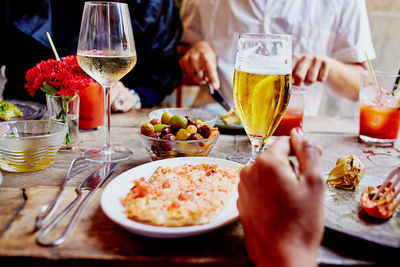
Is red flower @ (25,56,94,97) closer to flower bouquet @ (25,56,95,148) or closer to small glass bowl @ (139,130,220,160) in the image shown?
flower bouquet @ (25,56,95,148)

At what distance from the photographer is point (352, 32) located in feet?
6.68

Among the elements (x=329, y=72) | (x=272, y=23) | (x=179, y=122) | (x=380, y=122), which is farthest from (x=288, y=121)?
(x=272, y=23)

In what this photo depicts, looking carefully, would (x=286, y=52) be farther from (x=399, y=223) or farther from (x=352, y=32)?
(x=352, y=32)

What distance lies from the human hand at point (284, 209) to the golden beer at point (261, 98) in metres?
0.30

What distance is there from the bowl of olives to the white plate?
0.21ft

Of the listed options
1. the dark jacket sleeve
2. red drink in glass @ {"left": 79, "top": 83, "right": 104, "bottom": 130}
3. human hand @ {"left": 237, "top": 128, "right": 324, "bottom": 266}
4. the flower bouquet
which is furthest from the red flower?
the dark jacket sleeve

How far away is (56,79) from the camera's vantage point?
3.29ft

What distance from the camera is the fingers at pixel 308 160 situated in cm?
53

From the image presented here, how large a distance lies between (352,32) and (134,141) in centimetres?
156

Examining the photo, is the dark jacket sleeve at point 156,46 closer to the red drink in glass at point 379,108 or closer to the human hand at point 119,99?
the human hand at point 119,99

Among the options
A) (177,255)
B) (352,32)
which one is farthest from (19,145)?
(352,32)

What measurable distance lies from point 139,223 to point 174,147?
0.34 meters

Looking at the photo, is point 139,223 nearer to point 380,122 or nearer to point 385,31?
point 380,122

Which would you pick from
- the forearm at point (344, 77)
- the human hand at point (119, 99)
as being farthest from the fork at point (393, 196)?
the forearm at point (344, 77)
